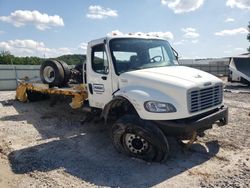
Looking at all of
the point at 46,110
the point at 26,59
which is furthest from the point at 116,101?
the point at 26,59

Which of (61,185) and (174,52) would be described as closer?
(61,185)

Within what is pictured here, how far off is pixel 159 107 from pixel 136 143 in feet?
2.78

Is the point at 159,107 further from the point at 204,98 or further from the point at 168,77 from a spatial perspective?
the point at 204,98

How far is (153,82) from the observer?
5574 millimetres

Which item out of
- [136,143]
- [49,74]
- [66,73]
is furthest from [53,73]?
[136,143]

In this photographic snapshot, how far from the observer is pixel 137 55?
21.8 feet

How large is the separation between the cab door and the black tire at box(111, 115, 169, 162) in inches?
49.7

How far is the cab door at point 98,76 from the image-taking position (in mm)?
6691

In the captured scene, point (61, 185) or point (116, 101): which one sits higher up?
point (116, 101)

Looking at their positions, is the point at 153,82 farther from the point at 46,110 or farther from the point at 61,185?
the point at 46,110

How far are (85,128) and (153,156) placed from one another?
10.0ft

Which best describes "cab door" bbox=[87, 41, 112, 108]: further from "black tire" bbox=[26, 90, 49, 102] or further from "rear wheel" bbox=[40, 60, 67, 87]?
"black tire" bbox=[26, 90, 49, 102]

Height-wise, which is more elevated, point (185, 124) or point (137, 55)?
point (137, 55)

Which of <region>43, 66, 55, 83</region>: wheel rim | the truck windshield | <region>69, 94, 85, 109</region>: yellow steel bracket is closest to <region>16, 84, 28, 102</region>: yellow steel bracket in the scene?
<region>43, 66, 55, 83</region>: wheel rim
